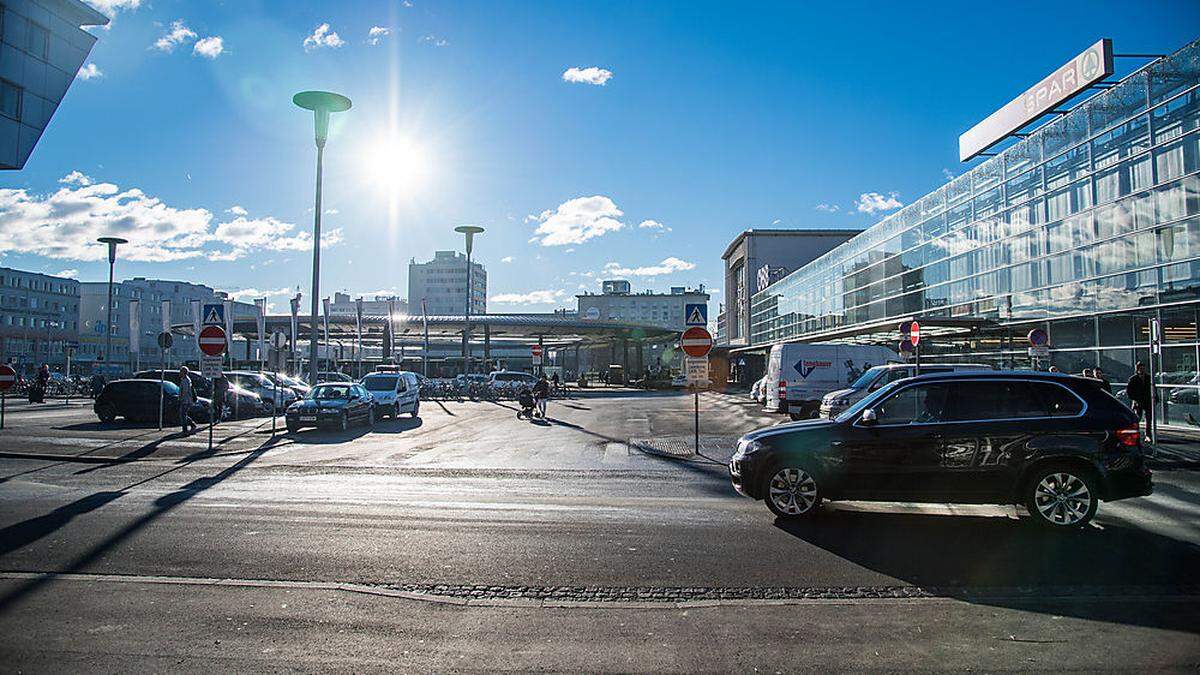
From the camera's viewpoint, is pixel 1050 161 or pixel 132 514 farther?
pixel 1050 161

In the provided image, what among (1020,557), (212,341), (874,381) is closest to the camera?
(1020,557)

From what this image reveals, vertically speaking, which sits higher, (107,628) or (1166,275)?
(1166,275)

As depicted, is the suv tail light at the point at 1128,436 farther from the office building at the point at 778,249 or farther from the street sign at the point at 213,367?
the office building at the point at 778,249

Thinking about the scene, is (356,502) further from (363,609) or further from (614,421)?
(614,421)

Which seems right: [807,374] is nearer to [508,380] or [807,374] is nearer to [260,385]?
[260,385]

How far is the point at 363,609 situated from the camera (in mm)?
Answer: 5469

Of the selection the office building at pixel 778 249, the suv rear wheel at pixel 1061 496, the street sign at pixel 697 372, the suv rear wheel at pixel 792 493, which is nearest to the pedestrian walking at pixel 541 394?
the street sign at pixel 697 372

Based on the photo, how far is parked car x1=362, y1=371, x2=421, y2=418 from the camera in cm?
2642

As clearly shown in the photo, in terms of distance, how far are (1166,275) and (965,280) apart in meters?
11.2

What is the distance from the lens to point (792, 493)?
8477 mm

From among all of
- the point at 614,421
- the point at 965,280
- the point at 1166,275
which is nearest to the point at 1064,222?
the point at 1166,275

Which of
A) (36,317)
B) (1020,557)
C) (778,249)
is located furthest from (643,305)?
(1020,557)

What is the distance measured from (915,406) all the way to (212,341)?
1491 centimetres

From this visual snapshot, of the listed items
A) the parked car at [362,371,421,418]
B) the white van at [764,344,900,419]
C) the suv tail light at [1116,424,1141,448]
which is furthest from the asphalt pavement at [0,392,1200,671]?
the parked car at [362,371,421,418]
